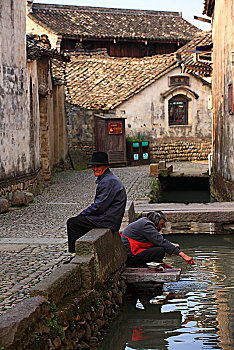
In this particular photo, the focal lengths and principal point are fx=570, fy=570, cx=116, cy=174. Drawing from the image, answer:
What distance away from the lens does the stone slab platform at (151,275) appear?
7223mm

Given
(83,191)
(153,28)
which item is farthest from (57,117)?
(153,28)

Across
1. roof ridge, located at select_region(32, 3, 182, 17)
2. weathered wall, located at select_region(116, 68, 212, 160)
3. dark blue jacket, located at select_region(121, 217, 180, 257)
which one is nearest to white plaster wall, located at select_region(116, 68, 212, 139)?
weathered wall, located at select_region(116, 68, 212, 160)

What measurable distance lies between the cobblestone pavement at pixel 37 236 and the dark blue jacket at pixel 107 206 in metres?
0.79

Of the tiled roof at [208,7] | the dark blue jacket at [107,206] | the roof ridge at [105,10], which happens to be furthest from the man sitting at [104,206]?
the roof ridge at [105,10]

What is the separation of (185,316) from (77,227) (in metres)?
1.73

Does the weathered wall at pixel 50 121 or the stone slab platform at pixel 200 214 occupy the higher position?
the weathered wall at pixel 50 121

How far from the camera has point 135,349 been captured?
593cm

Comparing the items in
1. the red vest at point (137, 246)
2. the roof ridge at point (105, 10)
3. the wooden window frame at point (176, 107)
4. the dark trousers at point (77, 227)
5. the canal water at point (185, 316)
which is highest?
the roof ridge at point (105, 10)

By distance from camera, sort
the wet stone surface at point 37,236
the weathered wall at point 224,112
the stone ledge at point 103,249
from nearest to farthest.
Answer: the stone ledge at point 103,249, the wet stone surface at point 37,236, the weathered wall at point 224,112

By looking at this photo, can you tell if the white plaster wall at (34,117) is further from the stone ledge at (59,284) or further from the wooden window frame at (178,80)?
the wooden window frame at (178,80)

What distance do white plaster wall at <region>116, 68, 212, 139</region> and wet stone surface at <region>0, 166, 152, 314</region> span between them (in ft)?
35.6

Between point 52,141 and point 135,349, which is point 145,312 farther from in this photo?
point 52,141

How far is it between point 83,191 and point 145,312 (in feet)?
31.1

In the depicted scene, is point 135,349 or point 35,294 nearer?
point 35,294
